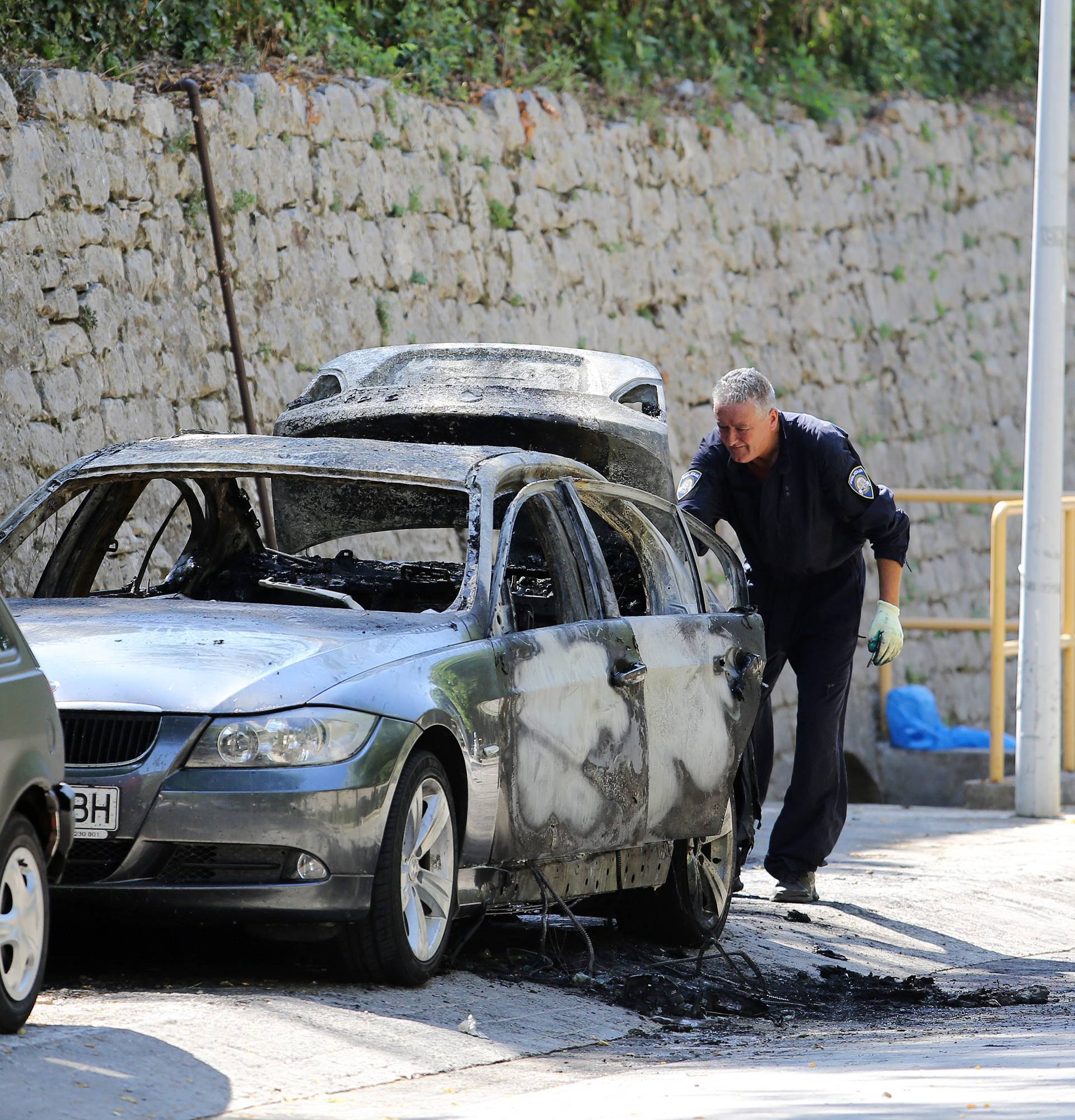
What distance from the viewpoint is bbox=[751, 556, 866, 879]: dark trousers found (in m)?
9.30

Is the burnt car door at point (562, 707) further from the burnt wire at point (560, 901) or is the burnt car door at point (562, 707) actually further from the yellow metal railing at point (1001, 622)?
the yellow metal railing at point (1001, 622)

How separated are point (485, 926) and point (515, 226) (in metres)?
6.90

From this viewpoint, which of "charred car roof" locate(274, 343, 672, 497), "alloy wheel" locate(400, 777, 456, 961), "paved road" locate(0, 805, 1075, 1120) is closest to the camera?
"paved road" locate(0, 805, 1075, 1120)

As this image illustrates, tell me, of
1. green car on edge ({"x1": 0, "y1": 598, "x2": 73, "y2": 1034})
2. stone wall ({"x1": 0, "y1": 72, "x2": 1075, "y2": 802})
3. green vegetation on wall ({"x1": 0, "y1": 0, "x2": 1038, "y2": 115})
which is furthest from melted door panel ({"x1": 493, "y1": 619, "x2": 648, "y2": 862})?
green vegetation on wall ({"x1": 0, "y1": 0, "x2": 1038, "y2": 115})

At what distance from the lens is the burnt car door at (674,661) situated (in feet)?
24.7

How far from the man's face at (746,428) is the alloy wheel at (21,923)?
4356 mm

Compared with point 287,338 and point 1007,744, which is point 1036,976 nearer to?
point 287,338

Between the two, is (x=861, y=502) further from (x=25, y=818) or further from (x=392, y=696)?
(x=25, y=818)

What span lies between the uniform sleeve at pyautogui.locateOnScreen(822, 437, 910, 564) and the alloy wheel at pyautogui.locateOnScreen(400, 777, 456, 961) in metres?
3.28

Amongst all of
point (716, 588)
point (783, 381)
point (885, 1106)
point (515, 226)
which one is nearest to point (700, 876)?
point (885, 1106)

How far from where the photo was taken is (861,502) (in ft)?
30.0

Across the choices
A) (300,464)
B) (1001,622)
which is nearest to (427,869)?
(300,464)

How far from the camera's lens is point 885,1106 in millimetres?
5066

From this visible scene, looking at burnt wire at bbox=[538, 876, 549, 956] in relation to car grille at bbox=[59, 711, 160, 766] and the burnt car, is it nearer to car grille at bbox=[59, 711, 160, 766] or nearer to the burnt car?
the burnt car
